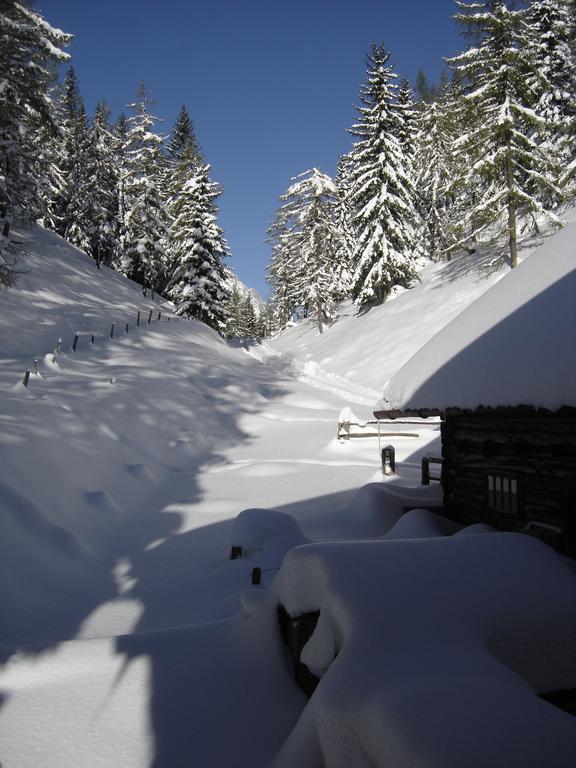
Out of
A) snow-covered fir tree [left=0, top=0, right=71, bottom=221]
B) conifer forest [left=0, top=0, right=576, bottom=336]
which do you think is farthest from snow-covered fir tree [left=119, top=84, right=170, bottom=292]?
snow-covered fir tree [left=0, top=0, right=71, bottom=221]

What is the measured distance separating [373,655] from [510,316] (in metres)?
4.53

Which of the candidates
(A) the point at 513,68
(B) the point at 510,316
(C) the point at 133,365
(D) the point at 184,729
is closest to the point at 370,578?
(D) the point at 184,729

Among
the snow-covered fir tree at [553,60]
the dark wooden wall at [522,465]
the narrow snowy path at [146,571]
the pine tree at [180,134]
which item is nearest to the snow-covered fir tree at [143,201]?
the pine tree at [180,134]

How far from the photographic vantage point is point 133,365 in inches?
861

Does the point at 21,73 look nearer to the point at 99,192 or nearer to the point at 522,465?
the point at 522,465

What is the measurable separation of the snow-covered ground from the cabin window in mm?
924

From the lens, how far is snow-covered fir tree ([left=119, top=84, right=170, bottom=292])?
40688 mm

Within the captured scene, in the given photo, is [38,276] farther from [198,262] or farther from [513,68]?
[513,68]

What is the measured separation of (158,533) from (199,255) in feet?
101

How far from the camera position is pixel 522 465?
5863 mm

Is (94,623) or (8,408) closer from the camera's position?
(94,623)

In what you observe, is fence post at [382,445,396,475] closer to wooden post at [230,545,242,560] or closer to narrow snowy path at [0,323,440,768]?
narrow snowy path at [0,323,440,768]

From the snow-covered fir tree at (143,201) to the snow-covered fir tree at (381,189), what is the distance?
59.6ft

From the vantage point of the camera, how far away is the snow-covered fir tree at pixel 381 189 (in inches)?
1248
